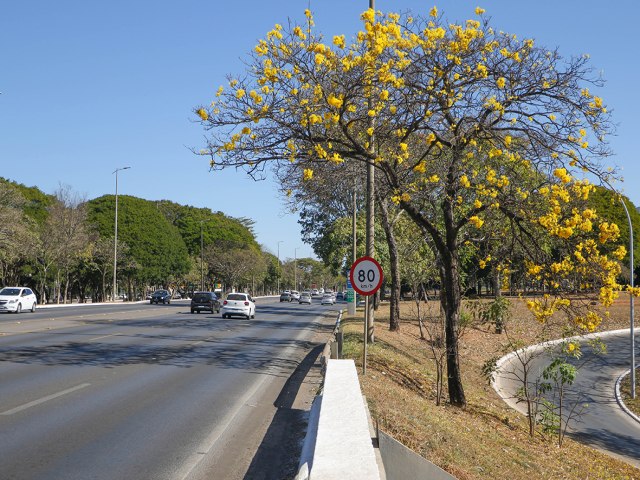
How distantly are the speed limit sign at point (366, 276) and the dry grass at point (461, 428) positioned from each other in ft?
5.92

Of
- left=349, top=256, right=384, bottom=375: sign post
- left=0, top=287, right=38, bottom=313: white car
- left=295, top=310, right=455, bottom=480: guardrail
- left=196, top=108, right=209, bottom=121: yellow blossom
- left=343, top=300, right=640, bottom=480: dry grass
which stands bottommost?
left=343, top=300, right=640, bottom=480: dry grass

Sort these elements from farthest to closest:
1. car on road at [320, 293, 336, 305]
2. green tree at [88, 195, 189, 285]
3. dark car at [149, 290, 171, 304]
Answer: car on road at [320, 293, 336, 305], green tree at [88, 195, 189, 285], dark car at [149, 290, 171, 304]

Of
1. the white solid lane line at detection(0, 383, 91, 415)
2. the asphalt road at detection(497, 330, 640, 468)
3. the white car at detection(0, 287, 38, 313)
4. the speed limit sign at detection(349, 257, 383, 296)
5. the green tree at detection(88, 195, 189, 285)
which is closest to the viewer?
the white solid lane line at detection(0, 383, 91, 415)

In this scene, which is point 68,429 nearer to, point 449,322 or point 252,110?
point 252,110

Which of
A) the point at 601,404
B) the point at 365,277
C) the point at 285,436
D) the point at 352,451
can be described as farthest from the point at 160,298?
the point at 352,451

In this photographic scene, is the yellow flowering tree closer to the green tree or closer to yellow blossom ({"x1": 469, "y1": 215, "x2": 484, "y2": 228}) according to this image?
yellow blossom ({"x1": 469, "y1": 215, "x2": 484, "y2": 228})

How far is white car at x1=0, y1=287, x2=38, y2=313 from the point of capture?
38531 mm

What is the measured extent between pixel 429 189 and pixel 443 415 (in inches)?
212

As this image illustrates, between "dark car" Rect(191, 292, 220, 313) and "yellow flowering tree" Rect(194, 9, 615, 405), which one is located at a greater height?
"yellow flowering tree" Rect(194, 9, 615, 405)

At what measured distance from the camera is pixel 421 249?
30.2 m

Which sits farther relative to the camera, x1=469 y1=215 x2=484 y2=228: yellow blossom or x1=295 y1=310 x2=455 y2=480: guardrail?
x1=469 y1=215 x2=484 y2=228: yellow blossom

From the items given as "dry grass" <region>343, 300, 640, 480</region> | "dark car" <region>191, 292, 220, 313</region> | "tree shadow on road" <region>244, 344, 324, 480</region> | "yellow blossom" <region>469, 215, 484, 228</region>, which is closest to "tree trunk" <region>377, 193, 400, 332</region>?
"dry grass" <region>343, 300, 640, 480</region>

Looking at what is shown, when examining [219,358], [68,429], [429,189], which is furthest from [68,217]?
A: [68,429]

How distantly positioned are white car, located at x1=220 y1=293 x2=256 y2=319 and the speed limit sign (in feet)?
88.6
